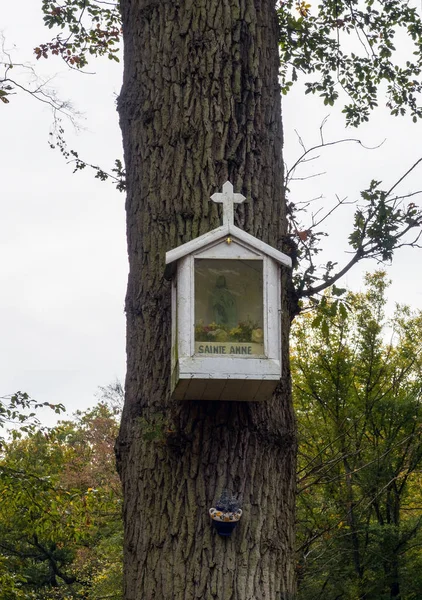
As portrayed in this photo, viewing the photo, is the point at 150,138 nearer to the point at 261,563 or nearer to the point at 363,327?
the point at 261,563

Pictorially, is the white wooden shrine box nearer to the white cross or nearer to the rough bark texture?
the white cross

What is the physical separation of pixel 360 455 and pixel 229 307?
9.06m

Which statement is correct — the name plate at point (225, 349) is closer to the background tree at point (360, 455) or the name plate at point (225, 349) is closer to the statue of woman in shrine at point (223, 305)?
the statue of woman in shrine at point (223, 305)

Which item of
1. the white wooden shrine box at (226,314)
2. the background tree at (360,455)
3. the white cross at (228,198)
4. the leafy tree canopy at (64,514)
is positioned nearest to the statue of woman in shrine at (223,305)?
the white wooden shrine box at (226,314)

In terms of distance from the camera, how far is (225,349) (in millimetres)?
3164

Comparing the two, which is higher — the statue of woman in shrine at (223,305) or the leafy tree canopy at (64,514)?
the statue of woman in shrine at (223,305)

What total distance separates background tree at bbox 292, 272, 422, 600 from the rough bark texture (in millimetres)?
6180

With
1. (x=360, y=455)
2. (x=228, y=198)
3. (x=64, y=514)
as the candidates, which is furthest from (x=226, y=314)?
(x=360, y=455)

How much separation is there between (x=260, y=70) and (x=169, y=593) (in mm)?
2163

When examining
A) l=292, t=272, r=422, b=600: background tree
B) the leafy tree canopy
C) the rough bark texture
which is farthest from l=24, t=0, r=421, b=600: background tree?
l=292, t=272, r=422, b=600: background tree

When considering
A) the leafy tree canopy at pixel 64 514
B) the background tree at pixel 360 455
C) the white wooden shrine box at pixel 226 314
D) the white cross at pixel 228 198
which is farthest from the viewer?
the background tree at pixel 360 455

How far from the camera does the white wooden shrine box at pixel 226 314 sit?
3125mm

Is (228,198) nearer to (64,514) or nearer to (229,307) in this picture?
(229,307)

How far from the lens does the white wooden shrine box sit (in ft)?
10.3
